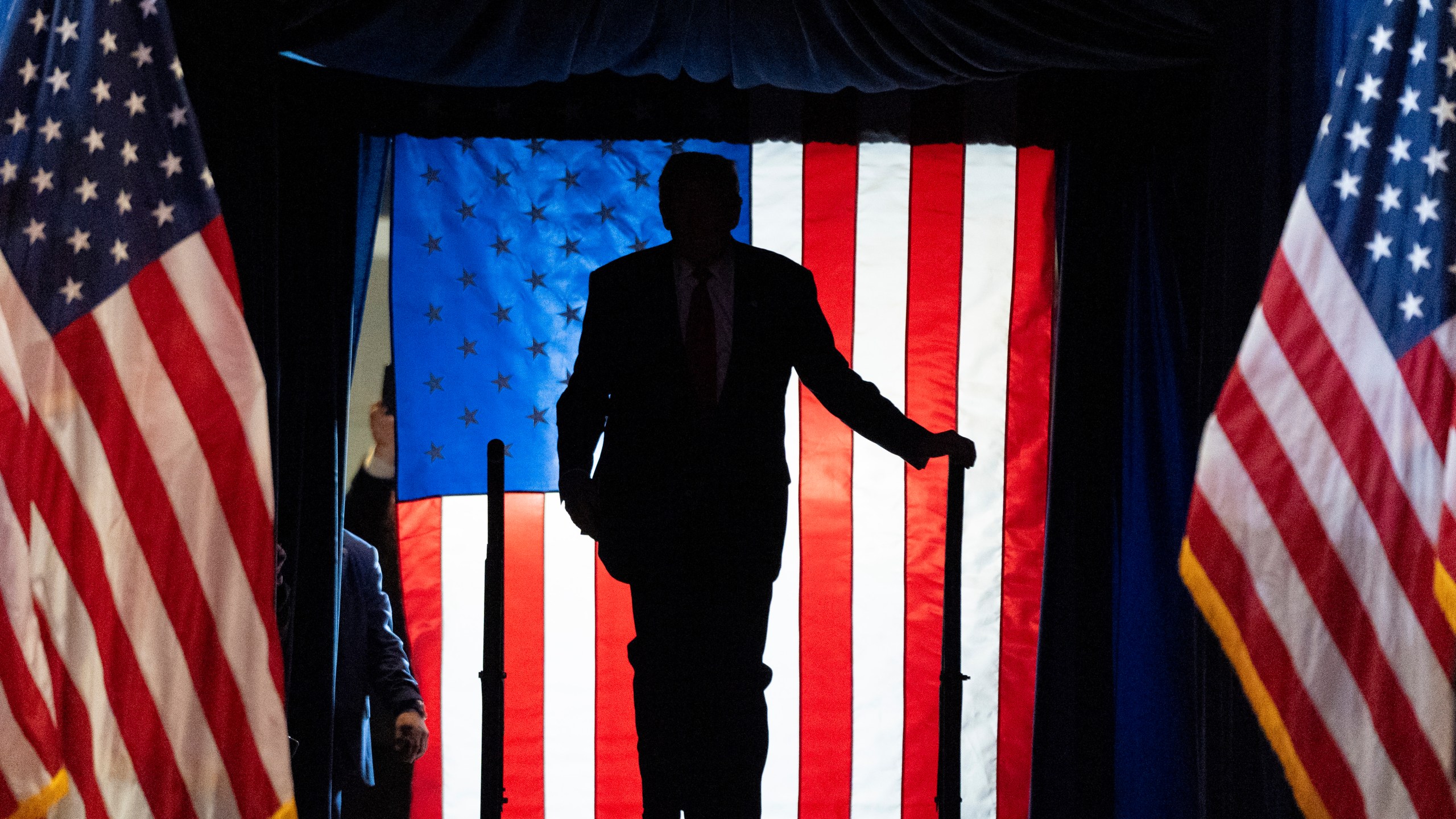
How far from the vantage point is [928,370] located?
2930mm

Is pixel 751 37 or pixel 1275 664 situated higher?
pixel 751 37

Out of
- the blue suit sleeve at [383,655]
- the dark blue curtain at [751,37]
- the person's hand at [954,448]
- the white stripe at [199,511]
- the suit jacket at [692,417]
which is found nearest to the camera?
the person's hand at [954,448]

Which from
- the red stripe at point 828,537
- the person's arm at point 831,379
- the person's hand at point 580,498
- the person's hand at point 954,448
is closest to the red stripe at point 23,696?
the person's hand at point 580,498

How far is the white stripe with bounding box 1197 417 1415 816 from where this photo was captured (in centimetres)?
Answer: 201

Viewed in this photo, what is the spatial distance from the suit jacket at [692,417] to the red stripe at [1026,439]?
92cm

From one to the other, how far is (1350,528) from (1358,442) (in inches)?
5.7

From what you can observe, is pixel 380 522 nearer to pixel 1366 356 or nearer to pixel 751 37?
pixel 751 37

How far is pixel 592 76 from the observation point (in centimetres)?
274

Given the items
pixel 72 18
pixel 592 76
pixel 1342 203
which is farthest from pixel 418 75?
pixel 1342 203

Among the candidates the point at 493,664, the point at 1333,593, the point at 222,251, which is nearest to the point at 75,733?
the point at 493,664

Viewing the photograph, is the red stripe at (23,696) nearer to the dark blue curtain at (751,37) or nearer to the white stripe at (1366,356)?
the dark blue curtain at (751,37)

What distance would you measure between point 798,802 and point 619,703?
19.3 inches

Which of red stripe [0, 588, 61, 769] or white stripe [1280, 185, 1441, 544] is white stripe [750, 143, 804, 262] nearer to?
white stripe [1280, 185, 1441, 544]

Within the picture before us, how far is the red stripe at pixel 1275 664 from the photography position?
6.69ft
